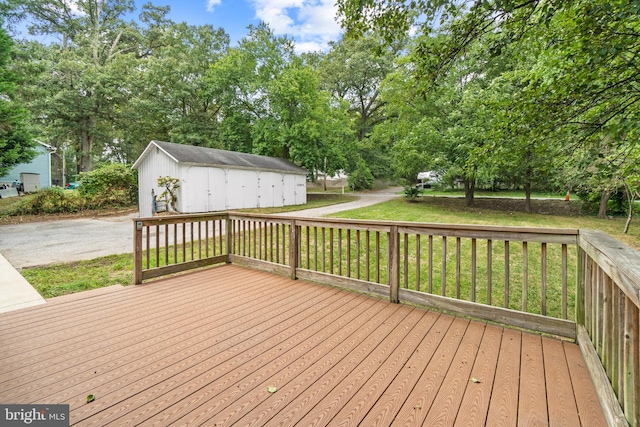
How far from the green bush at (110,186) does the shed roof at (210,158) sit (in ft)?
3.97

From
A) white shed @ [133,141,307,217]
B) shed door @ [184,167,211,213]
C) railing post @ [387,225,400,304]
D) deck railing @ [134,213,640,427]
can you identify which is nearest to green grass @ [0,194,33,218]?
white shed @ [133,141,307,217]

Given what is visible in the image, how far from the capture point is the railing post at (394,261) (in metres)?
3.14

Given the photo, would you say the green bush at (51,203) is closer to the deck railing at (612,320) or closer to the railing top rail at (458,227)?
the railing top rail at (458,227)

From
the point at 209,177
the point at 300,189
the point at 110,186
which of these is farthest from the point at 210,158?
the point at 300,189

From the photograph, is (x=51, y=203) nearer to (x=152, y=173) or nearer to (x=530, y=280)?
(x=152, y=173)

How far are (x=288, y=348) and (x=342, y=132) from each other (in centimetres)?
1809

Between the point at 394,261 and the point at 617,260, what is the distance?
1893 millimetres

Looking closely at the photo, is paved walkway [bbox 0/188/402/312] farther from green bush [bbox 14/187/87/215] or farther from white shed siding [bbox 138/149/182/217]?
white shed siding [bbox 138/149/182/217]

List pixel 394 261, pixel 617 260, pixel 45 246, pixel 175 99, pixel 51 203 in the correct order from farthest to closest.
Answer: pixel 175 99 < pixel 51 203 < pixel 45 246 < pixel 394 261 < pixel 617 260

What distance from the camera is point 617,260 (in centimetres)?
136

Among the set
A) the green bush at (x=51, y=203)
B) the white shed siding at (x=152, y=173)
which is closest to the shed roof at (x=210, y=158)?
the white shed siding at (x=152, y=173)

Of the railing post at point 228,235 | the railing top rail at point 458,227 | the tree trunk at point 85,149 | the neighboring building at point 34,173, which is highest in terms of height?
the tree trunk at point 85,149

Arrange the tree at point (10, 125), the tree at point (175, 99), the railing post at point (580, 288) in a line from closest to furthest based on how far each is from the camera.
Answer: the railing post at point (580, 288) → the tree at point (10, 125) → the tree at point (175, 99)

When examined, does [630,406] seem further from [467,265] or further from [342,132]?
[342,132]
